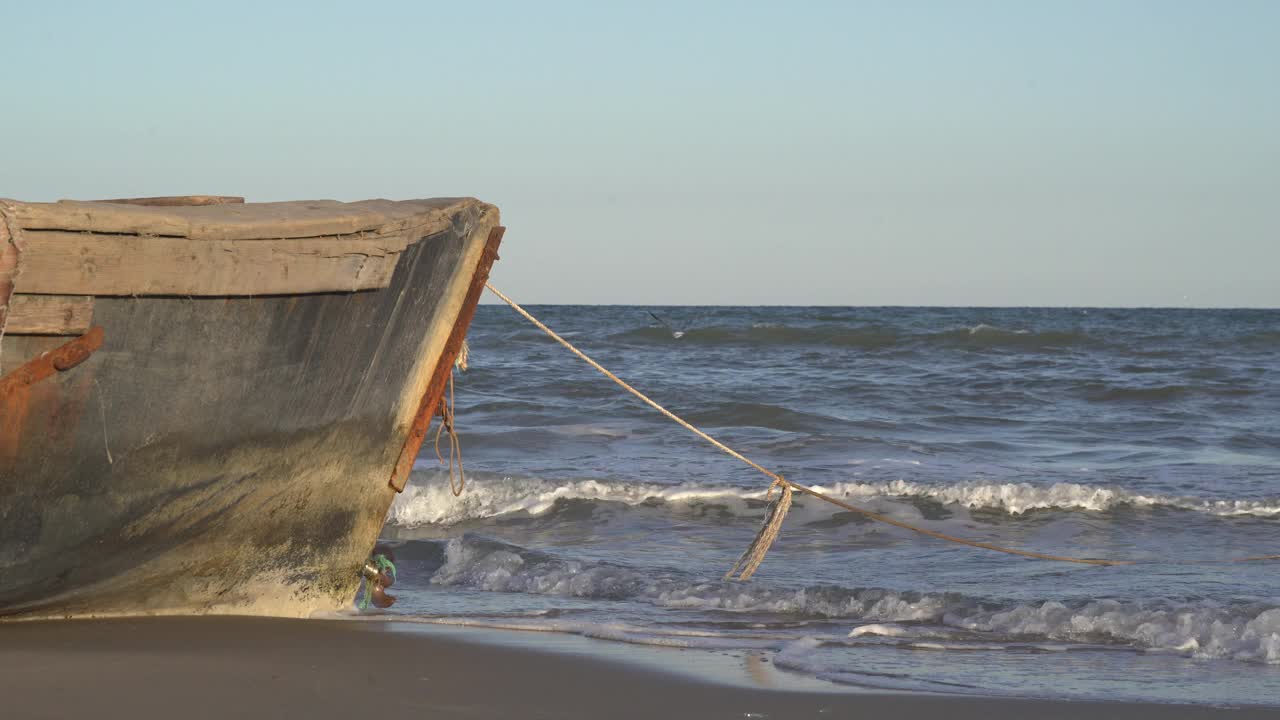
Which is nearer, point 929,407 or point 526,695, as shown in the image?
point 526,695

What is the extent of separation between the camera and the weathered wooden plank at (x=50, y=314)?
10.1 ft

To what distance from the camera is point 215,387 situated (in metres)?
3.64

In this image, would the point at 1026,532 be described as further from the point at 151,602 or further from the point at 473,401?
the point at 473,401

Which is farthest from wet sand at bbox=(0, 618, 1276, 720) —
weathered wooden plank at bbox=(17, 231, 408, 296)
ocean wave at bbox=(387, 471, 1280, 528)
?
ocean wave at bbox=(387, 471, 1280, 528)

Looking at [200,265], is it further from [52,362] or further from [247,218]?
[52,362]

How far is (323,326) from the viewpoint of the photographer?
152 inches

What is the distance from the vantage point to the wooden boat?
3211 millimetres

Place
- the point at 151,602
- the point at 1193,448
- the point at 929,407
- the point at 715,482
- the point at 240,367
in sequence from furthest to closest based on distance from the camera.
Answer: the point at 929,407, the point at 1193,448, the point at 715,482, the point at 151,602, the point at 240,367

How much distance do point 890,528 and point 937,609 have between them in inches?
90.5

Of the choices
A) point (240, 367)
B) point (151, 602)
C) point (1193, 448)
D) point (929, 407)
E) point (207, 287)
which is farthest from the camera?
point (929, 407)

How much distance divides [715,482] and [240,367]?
5334mm

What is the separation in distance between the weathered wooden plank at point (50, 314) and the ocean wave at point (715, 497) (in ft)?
15.5

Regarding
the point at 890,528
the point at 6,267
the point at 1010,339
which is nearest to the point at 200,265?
the point at 6,267

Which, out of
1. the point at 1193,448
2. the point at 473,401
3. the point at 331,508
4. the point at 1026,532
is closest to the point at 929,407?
the point at 1193,448
